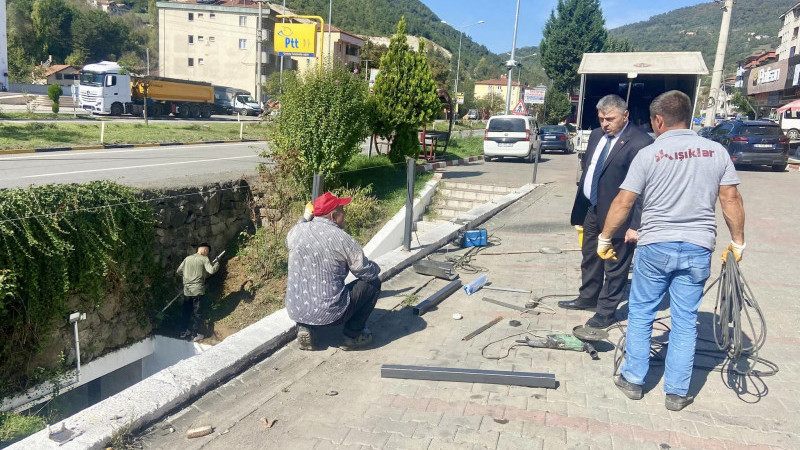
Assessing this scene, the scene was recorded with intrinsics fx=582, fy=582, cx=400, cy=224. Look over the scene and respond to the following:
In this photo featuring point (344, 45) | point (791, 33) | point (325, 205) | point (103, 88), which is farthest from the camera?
point (344, 45)

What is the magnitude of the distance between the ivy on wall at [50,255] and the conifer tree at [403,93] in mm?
6571

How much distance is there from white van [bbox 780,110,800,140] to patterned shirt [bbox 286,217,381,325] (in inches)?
1142

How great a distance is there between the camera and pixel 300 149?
35.2 feet

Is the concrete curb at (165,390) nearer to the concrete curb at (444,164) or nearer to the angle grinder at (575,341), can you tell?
the angle grinder at (575,341)

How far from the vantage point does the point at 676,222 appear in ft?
11.9

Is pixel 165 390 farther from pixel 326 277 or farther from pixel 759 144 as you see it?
pixel 759 144

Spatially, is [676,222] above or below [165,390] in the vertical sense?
above

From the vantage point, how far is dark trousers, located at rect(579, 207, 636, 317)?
504 cm

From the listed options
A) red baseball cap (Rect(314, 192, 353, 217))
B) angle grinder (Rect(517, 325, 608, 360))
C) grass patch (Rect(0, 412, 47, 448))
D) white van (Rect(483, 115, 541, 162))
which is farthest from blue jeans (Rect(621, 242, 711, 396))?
white van (Rect(483, 115, 541, 162))

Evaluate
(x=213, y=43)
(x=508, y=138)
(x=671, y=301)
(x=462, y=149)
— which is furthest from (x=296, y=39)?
(x=213, y=43)

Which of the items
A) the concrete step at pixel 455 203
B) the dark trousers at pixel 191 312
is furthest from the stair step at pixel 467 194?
the dark trousers at pixel 191 312

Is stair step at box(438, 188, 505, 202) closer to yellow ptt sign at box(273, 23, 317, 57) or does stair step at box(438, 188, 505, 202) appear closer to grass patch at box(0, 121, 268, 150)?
grass patch at box(0, 121, 268, 150)

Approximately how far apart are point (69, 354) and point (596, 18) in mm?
51097

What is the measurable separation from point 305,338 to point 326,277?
1.91 feet
